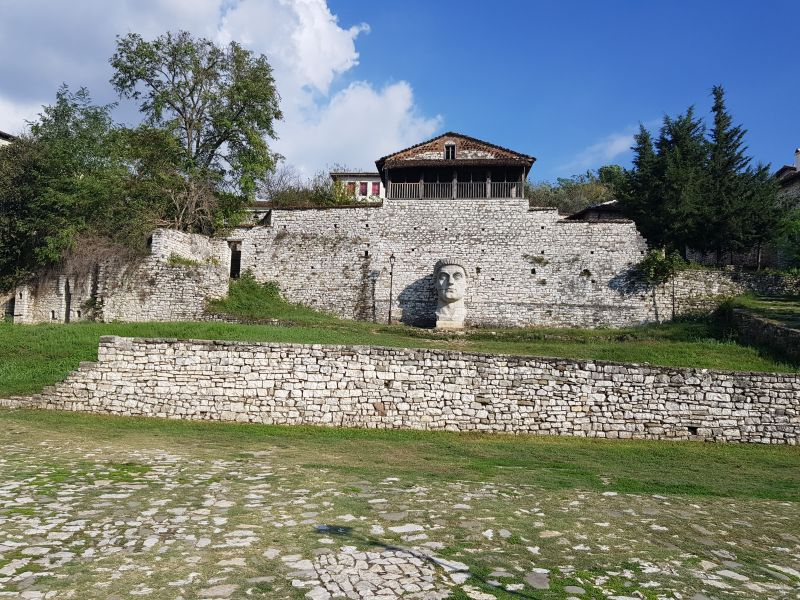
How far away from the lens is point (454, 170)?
32219 millimetres

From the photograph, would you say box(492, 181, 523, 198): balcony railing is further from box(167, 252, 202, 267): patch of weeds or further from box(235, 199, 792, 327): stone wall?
box(167, 252, 202, 267): patch of weeds

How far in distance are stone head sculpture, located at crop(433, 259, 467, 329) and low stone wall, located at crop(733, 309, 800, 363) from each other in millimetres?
11426

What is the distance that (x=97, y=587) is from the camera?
4.11 meters

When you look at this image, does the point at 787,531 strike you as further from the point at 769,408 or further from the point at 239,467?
the point at 769,408

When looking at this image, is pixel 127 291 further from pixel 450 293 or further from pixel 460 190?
pixel 460 190

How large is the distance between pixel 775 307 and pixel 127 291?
27317 millimetres

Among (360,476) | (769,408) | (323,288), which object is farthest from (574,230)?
(360,476)

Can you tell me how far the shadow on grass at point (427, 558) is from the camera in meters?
4.24

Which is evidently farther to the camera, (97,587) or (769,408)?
(769,408)

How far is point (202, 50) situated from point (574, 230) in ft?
73.3

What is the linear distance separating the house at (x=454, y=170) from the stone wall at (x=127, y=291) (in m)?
11.4

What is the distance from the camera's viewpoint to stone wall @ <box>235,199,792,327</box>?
28297mm

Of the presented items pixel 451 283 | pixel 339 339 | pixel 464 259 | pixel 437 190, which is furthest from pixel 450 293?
pixel 339 339

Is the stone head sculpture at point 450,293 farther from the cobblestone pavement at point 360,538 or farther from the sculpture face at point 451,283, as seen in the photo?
the cobblestone pavement at point 360,538
